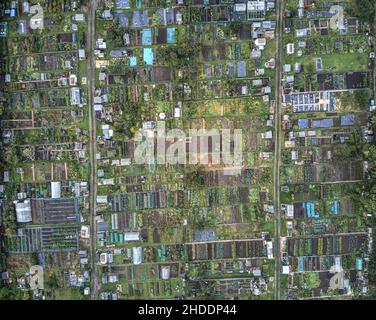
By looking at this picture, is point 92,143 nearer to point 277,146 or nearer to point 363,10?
point 277,146

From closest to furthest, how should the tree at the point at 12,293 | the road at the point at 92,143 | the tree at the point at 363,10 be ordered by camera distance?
1. the tree at the point at 363,10
2. the road at the point at 92,143
3. the tree at the point at 12,293

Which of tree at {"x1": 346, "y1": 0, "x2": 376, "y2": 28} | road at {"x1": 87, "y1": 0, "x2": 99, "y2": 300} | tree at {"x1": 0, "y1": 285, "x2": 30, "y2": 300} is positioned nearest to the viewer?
tree at {"x1": 346, "y1": 0, "x2": 376, "y2": 28}

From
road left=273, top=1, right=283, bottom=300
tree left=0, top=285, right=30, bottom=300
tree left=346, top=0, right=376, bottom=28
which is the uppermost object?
tree left=346, top=0, right=376, bottom=28

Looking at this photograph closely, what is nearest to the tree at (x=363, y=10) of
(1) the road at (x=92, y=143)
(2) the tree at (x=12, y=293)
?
(1) the road at (x=92, y=143)

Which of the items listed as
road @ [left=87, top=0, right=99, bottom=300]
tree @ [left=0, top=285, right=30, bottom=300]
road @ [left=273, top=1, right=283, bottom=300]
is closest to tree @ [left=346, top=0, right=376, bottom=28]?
road @ [left=273, top=1, right=283, bottom=300]

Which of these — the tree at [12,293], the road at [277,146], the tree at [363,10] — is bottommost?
the tree at [12,293]

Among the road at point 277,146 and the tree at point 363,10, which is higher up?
the tree at point 363,10

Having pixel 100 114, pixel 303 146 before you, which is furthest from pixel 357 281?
pixel 100 114

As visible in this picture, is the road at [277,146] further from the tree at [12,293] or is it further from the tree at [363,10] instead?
the tree at [12,293]

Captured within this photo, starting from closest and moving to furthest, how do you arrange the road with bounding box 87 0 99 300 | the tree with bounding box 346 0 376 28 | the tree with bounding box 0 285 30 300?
the tree with bounding box 346 0 376 28 < the road with bounding box 87 0 99 300 < the tree with bounding box 0 285 30 300

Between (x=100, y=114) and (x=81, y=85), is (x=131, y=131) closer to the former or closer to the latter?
(x=100, y=114)

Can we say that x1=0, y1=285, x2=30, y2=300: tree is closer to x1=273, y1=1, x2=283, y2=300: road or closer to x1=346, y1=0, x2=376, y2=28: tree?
x1=273, y1=1, x2=283, y2=300: road

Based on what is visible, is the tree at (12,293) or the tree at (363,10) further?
the tree at (12,293)

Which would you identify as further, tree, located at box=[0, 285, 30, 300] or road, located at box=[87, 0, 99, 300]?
tree, located at box=[0, 285, 30, 300]
